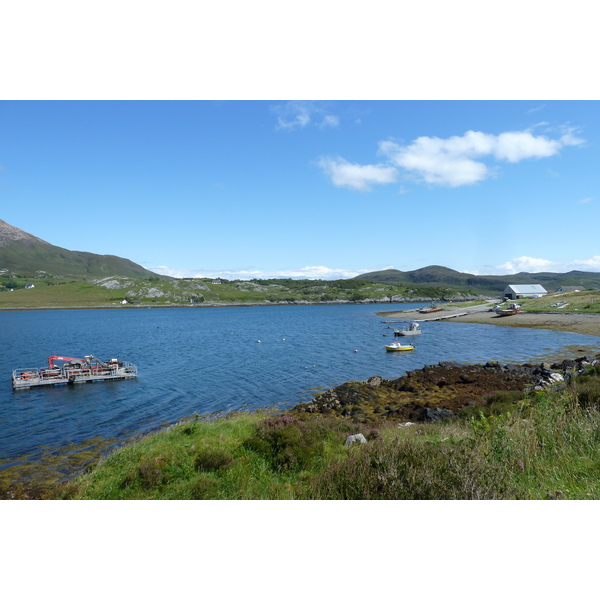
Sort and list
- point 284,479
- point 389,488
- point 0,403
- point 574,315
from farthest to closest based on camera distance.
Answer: point 574,315 < point 0,403 < point 284,479 < point 389,488

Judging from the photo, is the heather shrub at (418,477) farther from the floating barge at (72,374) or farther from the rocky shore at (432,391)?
the floating barge at (72,374)

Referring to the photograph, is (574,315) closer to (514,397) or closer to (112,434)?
(514,397)

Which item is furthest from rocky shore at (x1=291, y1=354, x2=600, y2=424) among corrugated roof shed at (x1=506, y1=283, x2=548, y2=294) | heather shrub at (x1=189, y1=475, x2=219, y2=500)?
corrugated roof shed at (x1=506, y1=283, x2=548, y2=294)

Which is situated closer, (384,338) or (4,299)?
(384,338)

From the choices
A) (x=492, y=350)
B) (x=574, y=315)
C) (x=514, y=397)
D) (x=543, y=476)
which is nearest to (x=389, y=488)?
(x=543, y=476)

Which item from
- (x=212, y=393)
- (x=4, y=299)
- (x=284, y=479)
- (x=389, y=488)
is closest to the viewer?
(x=389, y=488)


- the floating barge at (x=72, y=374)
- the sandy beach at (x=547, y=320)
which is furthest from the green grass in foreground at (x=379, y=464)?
the sandy beach at (x=547, y=320)

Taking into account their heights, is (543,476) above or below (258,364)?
above

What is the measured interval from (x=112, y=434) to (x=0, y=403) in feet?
46.5

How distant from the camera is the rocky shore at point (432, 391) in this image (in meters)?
22.4

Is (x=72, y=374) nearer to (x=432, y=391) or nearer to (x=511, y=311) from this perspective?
(x=432, y=391)

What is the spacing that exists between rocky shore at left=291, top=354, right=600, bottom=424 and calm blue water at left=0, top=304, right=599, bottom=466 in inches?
144

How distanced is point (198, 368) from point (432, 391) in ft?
83.8

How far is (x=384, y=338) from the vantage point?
221 ft
